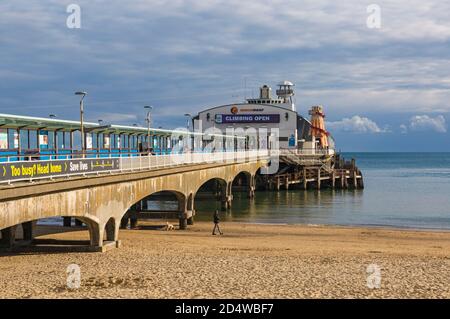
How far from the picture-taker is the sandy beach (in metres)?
15.6

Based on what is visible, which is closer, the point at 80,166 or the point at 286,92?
the point at 80,166

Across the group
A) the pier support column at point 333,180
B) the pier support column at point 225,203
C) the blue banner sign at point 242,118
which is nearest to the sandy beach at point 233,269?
the pier support column at point 225,203

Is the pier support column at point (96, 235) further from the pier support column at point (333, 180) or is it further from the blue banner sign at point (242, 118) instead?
the blue banner sign at point (242, 118)

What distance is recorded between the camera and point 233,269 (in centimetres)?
1872

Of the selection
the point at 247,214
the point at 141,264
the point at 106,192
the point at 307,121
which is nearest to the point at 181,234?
the point at 106,192

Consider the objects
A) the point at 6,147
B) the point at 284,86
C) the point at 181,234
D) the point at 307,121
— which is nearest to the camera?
the point at 6,147

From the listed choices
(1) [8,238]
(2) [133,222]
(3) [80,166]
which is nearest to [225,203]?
(2) [133,222]

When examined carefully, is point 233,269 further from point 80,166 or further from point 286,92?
point 286,92

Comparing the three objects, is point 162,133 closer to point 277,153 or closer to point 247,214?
point 247,214

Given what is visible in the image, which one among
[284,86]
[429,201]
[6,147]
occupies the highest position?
[284,86]

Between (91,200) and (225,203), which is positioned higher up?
(91,200)

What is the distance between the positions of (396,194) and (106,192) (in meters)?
48.3

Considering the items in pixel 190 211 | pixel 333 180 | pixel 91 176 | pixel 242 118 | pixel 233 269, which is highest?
pixel 242 118

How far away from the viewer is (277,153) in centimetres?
6638
